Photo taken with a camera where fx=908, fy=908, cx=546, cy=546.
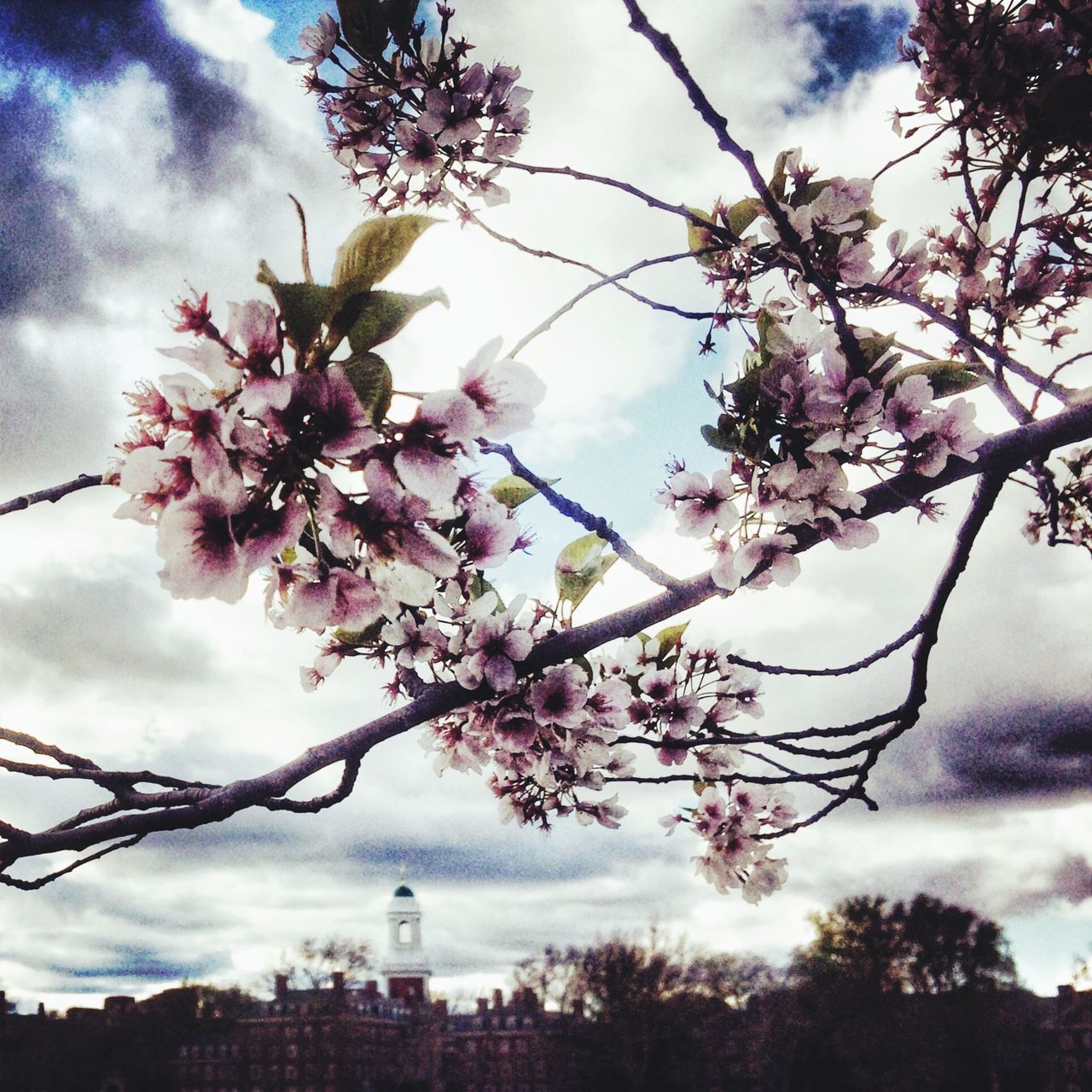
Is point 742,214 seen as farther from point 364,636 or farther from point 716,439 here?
point 364,636

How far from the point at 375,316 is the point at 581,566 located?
813mm

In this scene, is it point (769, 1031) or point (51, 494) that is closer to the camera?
point (51, 494)

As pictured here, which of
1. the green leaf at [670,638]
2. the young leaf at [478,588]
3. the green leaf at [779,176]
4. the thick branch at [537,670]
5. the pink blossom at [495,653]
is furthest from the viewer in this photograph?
the green leaf at [670,638]

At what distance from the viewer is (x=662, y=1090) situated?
28.8 metres

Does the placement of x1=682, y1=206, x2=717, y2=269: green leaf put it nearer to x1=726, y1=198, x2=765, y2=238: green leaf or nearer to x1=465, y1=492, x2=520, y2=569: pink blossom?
x1=726, y1=198, x2=765, y2=238: green leaf

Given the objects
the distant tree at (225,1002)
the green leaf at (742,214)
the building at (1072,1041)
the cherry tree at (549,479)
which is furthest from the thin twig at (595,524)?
the distant tree at (225,1002)

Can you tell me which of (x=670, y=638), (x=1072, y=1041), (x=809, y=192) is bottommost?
(x=1072, y=1041)

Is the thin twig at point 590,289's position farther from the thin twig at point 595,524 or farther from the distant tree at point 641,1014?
the distant tree at point 641,1014

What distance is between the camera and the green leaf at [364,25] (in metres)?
1.47

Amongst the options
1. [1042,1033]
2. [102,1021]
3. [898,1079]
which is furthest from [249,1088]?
A: [1042,1033]

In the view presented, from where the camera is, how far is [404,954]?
46625mm

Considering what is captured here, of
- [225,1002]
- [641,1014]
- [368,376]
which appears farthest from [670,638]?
[225,1002]

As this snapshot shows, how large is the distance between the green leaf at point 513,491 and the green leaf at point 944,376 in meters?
0.53

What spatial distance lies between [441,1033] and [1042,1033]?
73.2 ft
